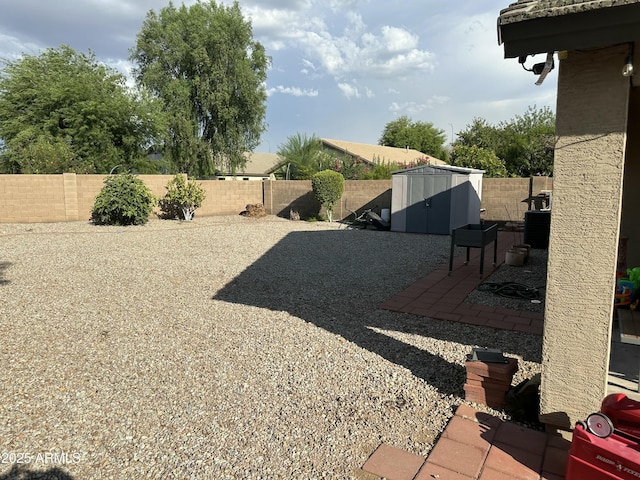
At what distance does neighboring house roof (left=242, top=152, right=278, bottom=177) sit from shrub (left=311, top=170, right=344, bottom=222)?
883 inches

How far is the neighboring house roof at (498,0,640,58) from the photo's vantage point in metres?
2.17

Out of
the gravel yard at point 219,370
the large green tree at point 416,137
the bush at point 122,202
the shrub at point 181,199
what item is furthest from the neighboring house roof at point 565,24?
the large green tree at point 416,137

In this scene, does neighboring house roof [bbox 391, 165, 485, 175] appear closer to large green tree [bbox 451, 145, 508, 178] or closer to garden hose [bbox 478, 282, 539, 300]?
garden hose [bbox 478, 282, 539, 300]

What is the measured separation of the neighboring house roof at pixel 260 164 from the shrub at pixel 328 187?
22.4 metres

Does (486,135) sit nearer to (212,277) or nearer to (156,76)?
(156,76)

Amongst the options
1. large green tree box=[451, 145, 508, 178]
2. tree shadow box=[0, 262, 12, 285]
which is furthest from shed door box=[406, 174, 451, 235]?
tree shadow box=[0, 262, 12, 285]

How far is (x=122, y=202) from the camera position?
45.9 ft

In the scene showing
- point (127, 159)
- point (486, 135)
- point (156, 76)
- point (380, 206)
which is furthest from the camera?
point (486, 135)

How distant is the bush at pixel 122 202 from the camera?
14.0 m

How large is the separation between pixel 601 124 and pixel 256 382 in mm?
3003

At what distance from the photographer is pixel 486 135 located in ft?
116

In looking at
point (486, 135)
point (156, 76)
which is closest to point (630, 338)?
point (156, 76)

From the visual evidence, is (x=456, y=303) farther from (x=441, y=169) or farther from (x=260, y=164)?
(x=260, y=164)

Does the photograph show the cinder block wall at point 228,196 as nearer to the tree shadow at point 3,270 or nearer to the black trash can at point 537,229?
the tree shadow at point 3,270
